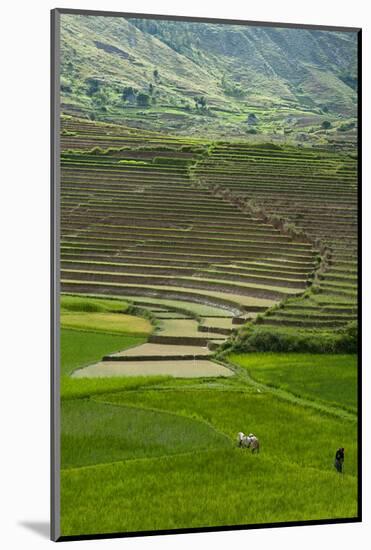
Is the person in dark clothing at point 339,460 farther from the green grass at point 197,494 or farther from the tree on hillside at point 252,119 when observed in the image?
the tree on hillside at point 252,119

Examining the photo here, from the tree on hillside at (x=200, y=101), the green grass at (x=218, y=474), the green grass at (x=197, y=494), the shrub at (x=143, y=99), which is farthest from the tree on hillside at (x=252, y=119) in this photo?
the green grass at (x=197, y=494)

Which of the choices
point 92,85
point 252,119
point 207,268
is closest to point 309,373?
point 207,268

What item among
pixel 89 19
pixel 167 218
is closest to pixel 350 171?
pixel 167 218

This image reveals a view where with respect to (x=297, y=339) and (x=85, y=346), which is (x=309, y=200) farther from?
(x=85, y=346)

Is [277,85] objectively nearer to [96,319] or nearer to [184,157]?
[184,157]

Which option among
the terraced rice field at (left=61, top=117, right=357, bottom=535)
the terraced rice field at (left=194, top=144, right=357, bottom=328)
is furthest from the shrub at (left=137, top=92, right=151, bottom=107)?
the terraced rice field at (left=194, top=144, right=357, bottom=328)

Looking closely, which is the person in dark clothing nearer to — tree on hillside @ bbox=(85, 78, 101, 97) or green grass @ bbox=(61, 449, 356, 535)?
green grass @ bbox=(61, 449, 356, 535)
